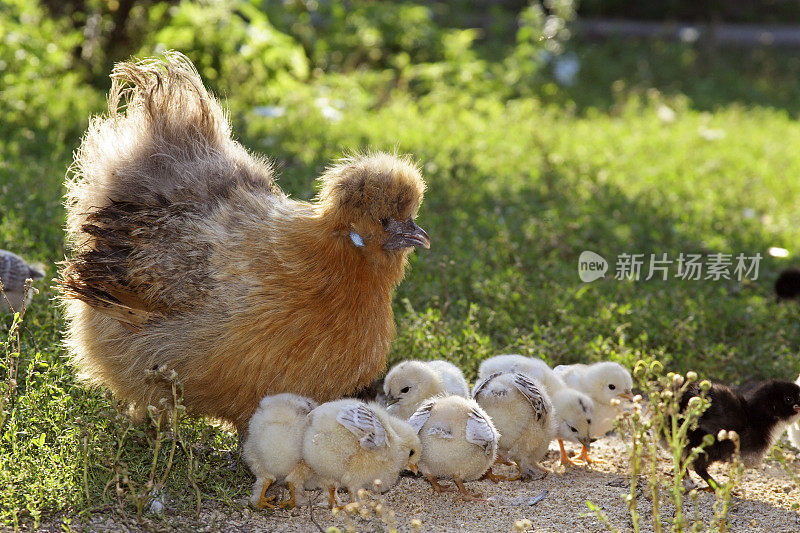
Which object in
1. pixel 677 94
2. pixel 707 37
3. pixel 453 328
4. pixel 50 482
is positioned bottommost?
pixel 50 482

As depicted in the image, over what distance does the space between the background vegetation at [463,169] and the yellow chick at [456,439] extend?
899 millimetres

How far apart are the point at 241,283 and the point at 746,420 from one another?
260 centimetres

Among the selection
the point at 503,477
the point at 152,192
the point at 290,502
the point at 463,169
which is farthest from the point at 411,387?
the point at 463,169

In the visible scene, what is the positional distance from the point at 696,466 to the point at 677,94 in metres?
9.22

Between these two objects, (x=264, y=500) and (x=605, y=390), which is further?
(x=605, y=390)

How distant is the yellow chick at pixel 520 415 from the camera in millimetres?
4254

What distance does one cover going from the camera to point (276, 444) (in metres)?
3.78

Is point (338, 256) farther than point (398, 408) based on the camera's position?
No

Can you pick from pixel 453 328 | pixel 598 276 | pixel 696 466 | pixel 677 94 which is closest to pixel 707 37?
pixel 677 94

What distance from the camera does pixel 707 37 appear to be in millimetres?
15070

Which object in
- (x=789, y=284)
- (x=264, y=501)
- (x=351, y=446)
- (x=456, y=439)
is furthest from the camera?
(x=789, y=284)

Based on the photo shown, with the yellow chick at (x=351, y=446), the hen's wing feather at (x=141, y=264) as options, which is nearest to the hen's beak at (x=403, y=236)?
the yellow chick at (x=351, y=446)

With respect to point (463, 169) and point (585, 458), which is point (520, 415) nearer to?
point (585, 458)

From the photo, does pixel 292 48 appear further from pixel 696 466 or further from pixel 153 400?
pixel 696 466
